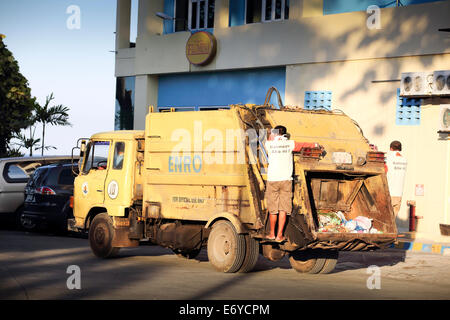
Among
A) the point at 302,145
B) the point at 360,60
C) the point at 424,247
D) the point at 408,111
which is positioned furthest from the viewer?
the point at 360,60

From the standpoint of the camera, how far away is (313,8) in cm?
2334

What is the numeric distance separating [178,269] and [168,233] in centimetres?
80

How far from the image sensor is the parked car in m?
19.9

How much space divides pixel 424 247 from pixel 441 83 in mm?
4900

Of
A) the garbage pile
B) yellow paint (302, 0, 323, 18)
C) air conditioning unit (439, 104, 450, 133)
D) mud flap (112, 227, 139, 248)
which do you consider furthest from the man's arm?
yellow paint (302, 0, 323, 18)

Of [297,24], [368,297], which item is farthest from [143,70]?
[368,297]

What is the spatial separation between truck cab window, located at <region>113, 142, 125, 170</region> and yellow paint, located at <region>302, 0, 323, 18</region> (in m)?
11.0

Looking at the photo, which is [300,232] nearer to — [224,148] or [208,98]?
[224,148]

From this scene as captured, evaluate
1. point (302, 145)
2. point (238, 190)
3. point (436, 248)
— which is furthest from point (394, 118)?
point (238, 190)

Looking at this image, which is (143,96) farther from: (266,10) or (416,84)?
(416,84)

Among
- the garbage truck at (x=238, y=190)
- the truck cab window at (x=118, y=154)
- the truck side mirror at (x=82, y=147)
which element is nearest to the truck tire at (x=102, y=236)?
the garbage truck at (x=238, y=190)

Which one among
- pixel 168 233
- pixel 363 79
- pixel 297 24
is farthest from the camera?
pixel 297 24

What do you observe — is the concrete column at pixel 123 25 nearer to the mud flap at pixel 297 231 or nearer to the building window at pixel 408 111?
the building window at pixel 408 111

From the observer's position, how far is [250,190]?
1159cm
